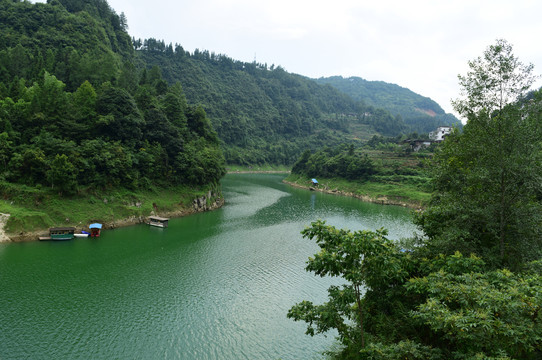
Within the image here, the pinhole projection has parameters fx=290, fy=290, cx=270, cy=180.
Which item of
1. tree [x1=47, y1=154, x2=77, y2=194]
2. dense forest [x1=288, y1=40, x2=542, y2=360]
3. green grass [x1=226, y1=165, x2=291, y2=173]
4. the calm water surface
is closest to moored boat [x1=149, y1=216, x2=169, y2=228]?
the calm water surface

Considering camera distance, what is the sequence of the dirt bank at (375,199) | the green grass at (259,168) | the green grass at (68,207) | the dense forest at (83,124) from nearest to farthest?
the green grass at (68,207)
the dense forest at (83,124)
the dirt bank at (375,199)
the green grass at (259,168)

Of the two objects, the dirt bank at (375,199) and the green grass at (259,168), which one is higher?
the green grass at (259,168)

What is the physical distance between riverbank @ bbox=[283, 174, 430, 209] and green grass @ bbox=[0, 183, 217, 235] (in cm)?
5367

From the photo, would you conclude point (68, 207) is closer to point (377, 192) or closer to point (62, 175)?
point (62, 175)

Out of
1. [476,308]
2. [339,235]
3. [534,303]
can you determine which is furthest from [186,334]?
[534,303]

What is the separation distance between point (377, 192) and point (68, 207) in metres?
69.3

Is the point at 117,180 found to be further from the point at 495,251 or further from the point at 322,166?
the point at 322,166

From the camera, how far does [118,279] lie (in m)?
24.7

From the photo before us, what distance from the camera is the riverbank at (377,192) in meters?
71.7

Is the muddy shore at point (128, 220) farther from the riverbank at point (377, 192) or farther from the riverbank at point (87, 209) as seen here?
the riverbank at point (377, 192)

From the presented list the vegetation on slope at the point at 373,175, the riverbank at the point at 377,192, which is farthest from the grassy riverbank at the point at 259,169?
the riverbank at the point at 377,192

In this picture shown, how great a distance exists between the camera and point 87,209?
122 ft

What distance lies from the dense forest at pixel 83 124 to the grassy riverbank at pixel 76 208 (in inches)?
60.9

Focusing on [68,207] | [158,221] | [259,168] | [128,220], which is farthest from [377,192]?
[259,168]
